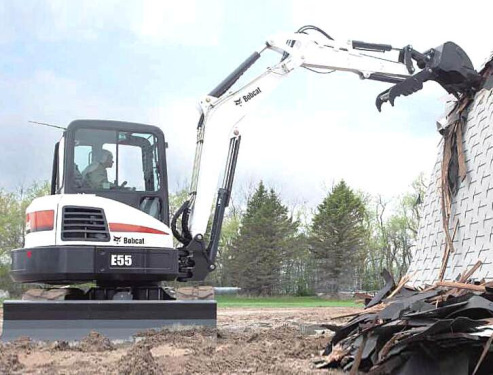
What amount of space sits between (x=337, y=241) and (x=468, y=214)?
142 feet

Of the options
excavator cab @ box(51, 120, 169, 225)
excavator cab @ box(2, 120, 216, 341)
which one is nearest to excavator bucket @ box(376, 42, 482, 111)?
excavator cab @ box(51, 120, 169, 225)

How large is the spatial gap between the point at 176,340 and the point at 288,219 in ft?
139

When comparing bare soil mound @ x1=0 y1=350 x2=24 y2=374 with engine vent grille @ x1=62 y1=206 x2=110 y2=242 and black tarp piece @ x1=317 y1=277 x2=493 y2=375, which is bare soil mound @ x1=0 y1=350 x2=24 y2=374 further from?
black tarp piece @ x1=317 y1=277 x2=493 y2=375

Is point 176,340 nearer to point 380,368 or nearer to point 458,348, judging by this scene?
point 380,368

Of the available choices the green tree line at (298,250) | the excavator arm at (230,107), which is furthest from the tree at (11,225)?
the excavator arm at (230,107)

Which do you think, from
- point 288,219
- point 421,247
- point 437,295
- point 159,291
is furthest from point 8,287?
point 437,295

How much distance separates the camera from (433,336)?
467 centimetres

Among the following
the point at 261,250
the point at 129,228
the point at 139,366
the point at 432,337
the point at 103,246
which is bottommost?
the point at 139,366

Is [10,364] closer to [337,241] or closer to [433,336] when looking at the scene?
[433,336]

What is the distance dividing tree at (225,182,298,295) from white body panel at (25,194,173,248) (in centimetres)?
3946

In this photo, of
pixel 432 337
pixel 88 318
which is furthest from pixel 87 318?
pixel 432 337

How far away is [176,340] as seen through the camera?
835cm

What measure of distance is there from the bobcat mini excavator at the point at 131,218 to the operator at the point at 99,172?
15 mm

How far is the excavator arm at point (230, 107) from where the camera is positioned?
10.6m
